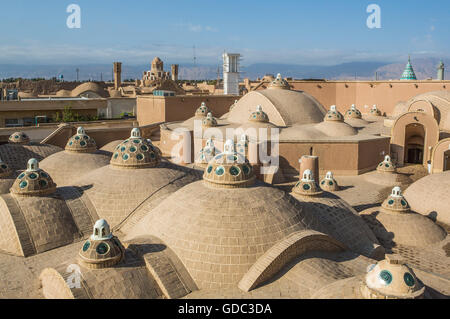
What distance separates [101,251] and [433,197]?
15.2m

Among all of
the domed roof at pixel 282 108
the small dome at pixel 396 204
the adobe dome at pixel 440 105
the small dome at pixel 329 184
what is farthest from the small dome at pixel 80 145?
the adobe dome at pixel 440 105

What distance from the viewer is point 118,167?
16500 millimetres

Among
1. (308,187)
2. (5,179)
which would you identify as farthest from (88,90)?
(308,187)

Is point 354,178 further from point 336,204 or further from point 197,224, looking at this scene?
point 197,224

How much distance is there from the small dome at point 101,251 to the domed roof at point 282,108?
18926 millimetres

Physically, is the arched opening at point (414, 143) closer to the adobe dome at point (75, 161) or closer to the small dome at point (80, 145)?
the adobe dome at point (75, 161)

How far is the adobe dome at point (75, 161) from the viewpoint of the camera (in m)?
18.8

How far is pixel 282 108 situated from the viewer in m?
28.8

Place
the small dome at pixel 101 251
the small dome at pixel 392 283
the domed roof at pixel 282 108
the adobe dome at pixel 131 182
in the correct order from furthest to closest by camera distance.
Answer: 1. the domed roof at pixel 282 108
2. the adobe dome at pixel 131 182
3. the small dome at pixel 101 251
4. the small dome at pixel 392 283

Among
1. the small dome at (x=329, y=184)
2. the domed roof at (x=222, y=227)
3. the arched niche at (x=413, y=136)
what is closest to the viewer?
the domed roof at (x=222, y=227)

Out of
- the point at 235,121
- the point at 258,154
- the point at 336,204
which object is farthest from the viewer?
the point at 235,121

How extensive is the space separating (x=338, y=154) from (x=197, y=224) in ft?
51.4

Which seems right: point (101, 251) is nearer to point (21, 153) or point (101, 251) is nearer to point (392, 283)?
point (392, 283)
